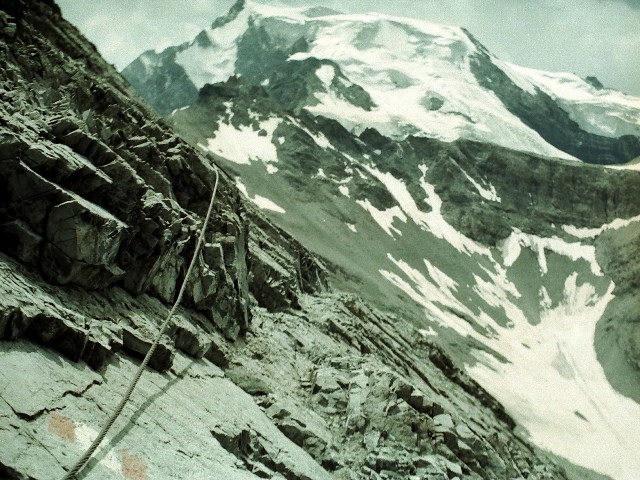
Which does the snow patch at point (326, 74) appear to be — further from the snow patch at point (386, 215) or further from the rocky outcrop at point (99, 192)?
the rocky outcrop at point (99, 192)

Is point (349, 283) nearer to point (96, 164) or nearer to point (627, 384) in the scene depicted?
point (627, 384)

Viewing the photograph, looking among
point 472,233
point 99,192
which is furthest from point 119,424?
point 472,233

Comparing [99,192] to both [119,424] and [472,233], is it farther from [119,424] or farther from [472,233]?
[472,233]

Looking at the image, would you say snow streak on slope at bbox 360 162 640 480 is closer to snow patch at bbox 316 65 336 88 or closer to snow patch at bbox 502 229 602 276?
snow patch at bbox 502 229 602 276

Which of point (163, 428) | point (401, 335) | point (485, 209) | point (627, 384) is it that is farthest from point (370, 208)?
point (163, 428)

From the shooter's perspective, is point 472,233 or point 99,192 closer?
point 99,192
